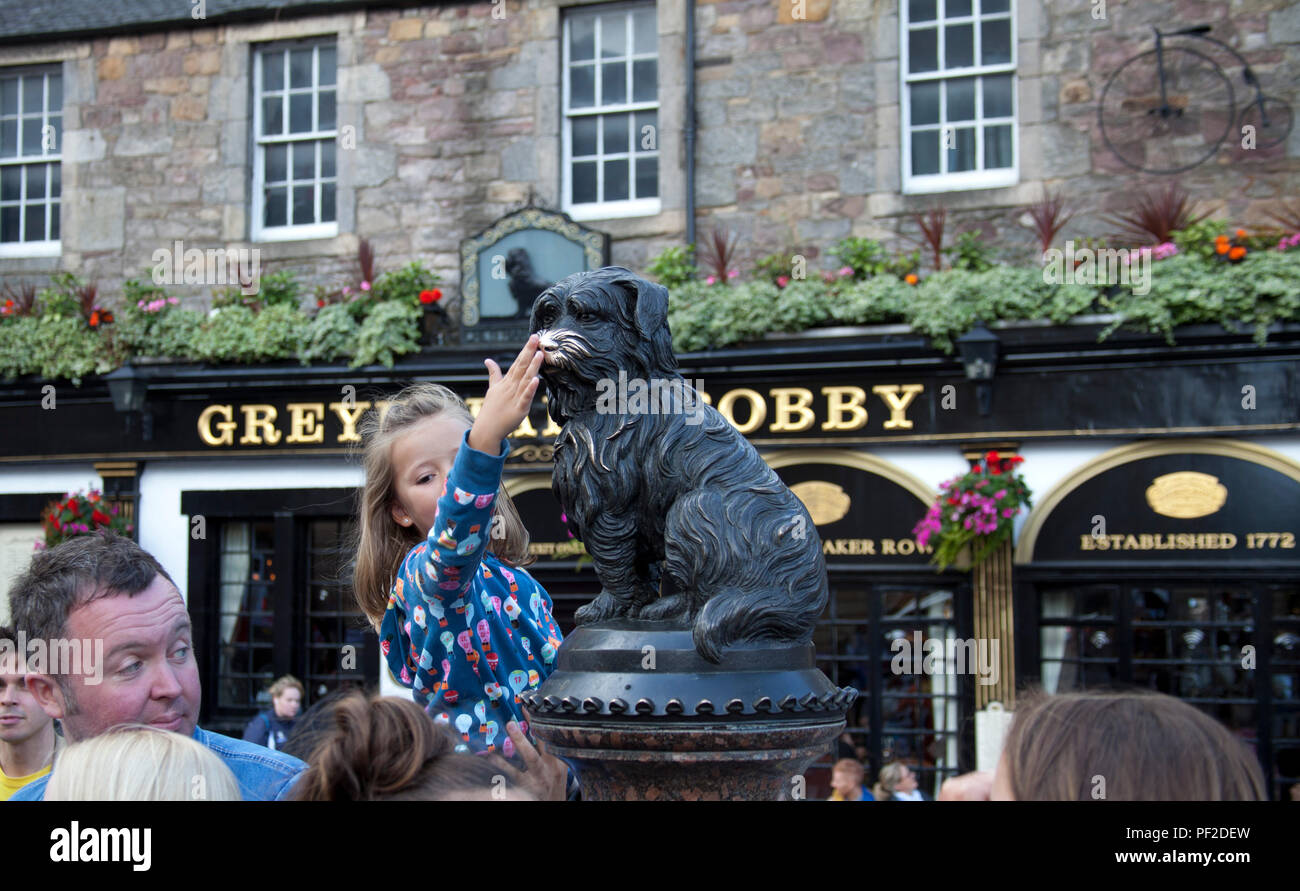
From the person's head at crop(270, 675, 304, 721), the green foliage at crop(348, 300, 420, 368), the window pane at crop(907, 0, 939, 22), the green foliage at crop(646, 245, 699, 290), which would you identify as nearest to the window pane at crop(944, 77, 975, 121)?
the window pane at crop(907, 0, 939, 22)

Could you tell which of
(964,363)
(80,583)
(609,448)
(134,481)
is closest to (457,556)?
(609,448)

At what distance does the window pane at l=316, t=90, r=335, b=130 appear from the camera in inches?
448

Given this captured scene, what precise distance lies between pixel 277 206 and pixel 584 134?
2.92 meters

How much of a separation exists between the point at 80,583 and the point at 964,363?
766 cm

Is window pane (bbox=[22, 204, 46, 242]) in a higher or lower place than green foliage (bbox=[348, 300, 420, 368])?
higher

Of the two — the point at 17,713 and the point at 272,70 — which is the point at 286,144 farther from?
the point at 17,713

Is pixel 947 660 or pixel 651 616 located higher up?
pixel 651 616

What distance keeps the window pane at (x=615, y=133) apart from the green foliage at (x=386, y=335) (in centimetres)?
210

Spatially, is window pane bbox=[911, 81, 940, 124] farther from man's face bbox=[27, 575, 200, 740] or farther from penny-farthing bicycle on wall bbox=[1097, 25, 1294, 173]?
man's face bbox=[27, 575, 200, 740]

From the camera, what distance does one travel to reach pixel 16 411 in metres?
11.5

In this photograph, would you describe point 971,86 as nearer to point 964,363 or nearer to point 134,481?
point 964,363

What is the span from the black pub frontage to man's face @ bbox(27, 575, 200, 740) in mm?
5670

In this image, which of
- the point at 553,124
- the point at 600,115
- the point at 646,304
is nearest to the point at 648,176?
the point at 600,115

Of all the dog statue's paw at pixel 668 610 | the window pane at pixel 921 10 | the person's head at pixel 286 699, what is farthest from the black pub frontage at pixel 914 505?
the dog statue's paw at pixel 668 610
